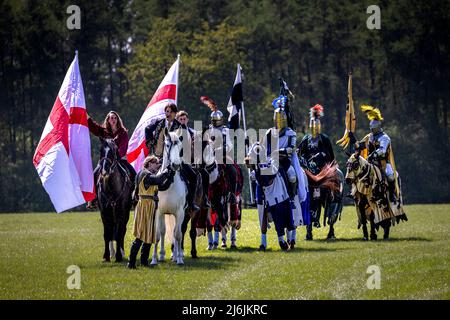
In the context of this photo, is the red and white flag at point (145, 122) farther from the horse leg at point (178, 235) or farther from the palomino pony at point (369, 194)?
the palomino pony at point (369, 194)

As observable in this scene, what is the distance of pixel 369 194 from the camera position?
26.1 metres

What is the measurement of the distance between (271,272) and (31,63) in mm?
49748

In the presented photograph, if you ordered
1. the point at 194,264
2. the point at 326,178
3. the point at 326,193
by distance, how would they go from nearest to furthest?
the point at 194,264 → the point at 326,178 → the point at 326,193

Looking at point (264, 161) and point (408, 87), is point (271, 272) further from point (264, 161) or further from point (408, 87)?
point (408, 87)

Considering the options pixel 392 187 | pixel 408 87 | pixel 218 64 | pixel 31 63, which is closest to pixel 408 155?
pixel 408 87

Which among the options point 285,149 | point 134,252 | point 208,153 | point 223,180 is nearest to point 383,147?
point 285,149

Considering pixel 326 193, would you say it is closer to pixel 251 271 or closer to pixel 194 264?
pixel 194 264

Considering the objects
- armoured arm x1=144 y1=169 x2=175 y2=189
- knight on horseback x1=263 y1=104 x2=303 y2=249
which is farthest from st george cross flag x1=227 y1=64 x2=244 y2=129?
armoured arm x1=144 y1=169 x2=175 y2=189

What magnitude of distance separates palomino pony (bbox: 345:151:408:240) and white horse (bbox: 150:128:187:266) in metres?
6.60

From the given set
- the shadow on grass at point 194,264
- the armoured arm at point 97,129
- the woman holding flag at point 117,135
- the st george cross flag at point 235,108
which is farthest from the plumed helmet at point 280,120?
the armoured arm at point 97,129

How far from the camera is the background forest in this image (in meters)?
62.5

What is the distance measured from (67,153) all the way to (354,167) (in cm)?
727

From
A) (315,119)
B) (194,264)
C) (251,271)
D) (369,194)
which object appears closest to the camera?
(251,271)
